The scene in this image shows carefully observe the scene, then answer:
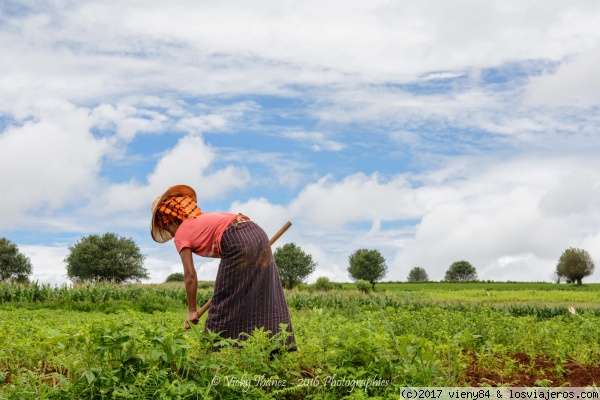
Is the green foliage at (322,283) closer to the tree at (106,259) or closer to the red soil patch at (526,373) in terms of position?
the tree at (106,259)

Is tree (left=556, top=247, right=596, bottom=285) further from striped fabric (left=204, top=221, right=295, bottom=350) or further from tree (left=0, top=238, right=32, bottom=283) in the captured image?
striped fabric (left=204, top=221, right=295, bottom=350)

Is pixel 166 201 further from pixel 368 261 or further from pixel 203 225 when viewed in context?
pixel 368 261

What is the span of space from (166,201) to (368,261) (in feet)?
182

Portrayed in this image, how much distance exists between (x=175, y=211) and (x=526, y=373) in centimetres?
400

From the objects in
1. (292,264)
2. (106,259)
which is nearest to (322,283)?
(292,264)

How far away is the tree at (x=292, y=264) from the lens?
46.9 meters

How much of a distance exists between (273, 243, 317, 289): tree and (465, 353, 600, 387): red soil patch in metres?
40.1

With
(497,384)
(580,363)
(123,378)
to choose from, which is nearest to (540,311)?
(580,363)

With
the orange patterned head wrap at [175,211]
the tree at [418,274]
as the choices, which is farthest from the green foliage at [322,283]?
the tree at [418,274]

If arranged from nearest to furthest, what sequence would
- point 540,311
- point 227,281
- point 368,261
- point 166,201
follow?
point 227,281 → point 166,201 → point 540,311 → point 368,261

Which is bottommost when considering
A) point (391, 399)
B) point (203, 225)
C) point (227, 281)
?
point (391, 399)

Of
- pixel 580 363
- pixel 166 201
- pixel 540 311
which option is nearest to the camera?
pixel 166 201

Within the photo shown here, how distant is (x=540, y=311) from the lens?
73.6 feet

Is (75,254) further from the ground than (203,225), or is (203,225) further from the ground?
(75,254)
